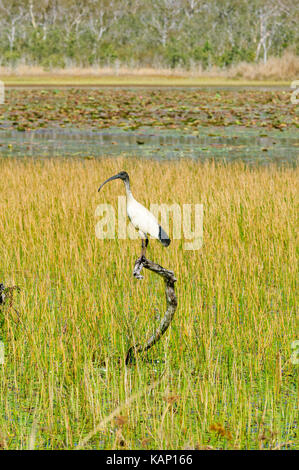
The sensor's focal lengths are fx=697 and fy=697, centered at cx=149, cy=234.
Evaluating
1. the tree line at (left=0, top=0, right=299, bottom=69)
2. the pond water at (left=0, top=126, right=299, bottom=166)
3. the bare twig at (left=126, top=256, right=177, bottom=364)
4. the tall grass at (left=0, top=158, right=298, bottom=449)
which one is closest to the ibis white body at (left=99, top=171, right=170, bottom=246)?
the bare twig at (left=126, top=256, right=177, bottom=364)

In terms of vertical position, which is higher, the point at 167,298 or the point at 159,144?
the point at 167,298

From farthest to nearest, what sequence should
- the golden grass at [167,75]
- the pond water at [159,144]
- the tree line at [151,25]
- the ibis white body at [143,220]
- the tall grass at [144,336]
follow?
the tree line at [151,25]
the golden grass at [167,75]
the pond water at [159,144]
the tall grass at [144,336]
the ibis white body at [143,220]

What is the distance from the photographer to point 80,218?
7336mm

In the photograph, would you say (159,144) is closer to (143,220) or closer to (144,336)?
(144,336)

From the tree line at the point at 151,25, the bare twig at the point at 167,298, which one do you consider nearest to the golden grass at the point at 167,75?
the tree line at the point at 151,25

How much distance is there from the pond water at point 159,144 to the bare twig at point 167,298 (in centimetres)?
952

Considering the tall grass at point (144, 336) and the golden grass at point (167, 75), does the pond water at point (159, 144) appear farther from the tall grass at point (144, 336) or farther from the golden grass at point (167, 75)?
the golden grass at point (167, 75)

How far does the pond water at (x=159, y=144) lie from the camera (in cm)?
1469

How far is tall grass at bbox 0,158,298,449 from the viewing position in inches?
131

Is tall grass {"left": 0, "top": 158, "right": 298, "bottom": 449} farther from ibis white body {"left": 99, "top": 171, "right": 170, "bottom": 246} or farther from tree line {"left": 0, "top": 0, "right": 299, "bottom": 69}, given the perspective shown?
tree line {"left": 0, "top": 0, "right": 299, "bottom": 69}

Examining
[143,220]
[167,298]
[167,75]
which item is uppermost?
[167,75]

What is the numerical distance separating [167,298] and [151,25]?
7655 centimetres

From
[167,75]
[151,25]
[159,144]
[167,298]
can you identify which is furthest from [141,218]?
[151,25]

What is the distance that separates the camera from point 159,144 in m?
17.4
